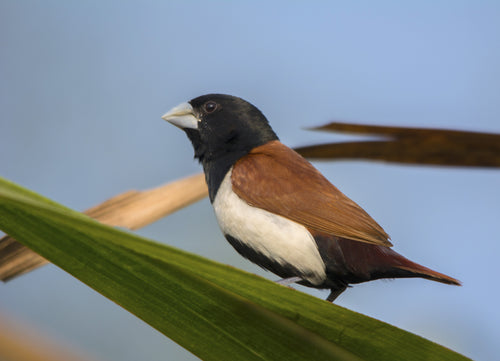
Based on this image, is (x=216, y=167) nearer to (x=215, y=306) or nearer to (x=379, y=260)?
(x=379, y=260)

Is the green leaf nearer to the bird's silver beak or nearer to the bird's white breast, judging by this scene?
the bird's white breast

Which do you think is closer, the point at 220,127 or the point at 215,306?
the point at 215,306

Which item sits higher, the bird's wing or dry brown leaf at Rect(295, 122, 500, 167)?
dry brown leaf at Rect(295, 122, 500, 167)

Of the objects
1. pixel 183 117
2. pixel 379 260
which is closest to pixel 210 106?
pixel 183 117

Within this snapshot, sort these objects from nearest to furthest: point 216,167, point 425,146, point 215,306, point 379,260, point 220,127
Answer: point 215,306, point 425,146, point 379,260, point 216,167, point 220,127

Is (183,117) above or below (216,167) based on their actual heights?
above

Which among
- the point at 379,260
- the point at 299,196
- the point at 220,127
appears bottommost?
the point at 379,260

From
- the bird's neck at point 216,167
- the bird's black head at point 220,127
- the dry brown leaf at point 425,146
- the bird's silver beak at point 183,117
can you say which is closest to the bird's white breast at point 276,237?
the bird's neck at point 216,167

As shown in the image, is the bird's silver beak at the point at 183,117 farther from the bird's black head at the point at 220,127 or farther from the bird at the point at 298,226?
the bird at the point at 298,226

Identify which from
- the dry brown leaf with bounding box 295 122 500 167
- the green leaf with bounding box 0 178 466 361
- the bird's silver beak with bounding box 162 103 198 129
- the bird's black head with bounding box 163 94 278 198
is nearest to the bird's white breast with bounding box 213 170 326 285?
the bird's black head with bounding box 163 94 278 198
